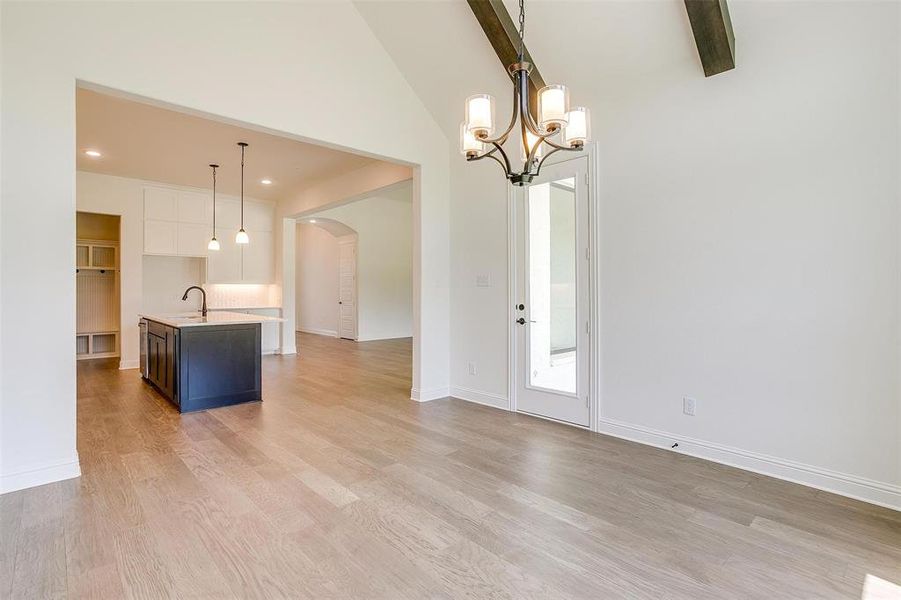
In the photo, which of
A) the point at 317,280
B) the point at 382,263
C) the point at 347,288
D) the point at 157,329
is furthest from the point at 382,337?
the point at 157,329

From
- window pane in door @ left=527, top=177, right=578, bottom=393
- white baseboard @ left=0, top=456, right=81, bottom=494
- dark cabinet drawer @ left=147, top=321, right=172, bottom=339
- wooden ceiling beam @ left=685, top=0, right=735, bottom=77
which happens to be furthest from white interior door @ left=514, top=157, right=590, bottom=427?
dark cabinet drawer @ left=147, top=321, right=172, bottom=339

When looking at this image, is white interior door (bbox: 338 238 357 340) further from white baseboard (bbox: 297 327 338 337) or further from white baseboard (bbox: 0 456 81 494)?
white baseboard (bbox: 0 456 81 494)

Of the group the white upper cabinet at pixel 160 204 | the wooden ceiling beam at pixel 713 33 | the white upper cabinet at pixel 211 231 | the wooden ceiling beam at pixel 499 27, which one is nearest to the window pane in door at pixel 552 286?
the wooden ceiling beam at pixel 499 27

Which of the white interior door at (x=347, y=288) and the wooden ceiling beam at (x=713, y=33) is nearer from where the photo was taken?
the wooden ceiling beam at (x=713, y=33)

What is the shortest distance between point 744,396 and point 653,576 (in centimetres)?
171

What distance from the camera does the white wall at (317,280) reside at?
11344mm

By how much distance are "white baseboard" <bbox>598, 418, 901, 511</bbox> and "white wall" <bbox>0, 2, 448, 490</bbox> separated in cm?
367

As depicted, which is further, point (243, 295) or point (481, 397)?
point (243, 295)

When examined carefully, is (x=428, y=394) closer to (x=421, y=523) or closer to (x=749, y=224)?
(x=421, y=523)

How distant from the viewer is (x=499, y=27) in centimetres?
354

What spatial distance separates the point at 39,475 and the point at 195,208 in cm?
608

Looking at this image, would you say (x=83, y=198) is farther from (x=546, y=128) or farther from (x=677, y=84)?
(x=677, y=84)

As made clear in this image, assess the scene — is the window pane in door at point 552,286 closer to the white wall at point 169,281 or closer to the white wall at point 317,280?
the white wall at point 169,281

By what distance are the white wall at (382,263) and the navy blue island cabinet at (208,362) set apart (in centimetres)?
524
